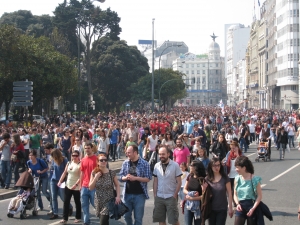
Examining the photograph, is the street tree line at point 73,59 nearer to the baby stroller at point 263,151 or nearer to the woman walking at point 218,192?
the baby stroller at point 263,151

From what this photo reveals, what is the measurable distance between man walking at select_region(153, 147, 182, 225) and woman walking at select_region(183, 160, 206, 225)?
0.52 feet

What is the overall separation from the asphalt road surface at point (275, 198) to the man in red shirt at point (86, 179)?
31.9 inches

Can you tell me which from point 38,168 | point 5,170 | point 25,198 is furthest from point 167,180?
point 5,170

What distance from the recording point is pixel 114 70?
72.0 meters

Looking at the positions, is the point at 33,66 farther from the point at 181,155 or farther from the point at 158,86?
the point at 158,86

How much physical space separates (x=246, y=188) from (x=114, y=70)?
213ft

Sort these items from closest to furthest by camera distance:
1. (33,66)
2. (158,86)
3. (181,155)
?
(181,155)
(33,66)
(158,86)

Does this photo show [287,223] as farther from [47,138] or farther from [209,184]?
[47,138]

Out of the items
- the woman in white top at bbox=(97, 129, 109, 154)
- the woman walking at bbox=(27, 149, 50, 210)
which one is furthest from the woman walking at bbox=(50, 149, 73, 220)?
the woman in white top at bbox=(97, 129, 109, 154)

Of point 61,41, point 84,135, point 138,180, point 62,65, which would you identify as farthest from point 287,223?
point 61,41

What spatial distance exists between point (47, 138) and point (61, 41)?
132ft

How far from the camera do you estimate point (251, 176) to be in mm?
7707

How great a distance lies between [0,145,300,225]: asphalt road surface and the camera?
1087 centimetres

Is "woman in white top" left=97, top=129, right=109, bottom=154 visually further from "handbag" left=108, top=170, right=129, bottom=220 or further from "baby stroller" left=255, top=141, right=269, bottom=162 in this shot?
"handbag" left=108, top=170, right=129, bottom=220
